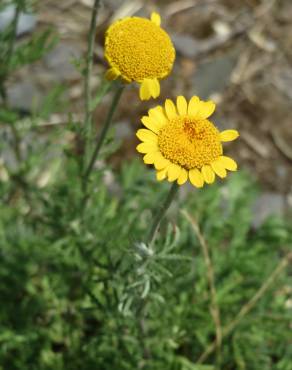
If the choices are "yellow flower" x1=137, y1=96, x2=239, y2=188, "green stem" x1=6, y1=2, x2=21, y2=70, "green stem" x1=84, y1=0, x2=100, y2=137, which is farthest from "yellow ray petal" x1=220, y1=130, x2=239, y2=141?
"green stem" x1=6, y1=2, x2=21, y2=70

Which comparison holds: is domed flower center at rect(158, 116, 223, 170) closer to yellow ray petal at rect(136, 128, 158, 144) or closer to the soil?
yellow ray petal at rect(136, 128, 158, 144)

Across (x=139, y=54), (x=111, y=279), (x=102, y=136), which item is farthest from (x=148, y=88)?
(x=111, y=279)

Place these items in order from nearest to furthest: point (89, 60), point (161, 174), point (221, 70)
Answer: point (161, 174) → point (89, 60) → point (221, 70)

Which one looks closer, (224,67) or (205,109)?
(205,109)

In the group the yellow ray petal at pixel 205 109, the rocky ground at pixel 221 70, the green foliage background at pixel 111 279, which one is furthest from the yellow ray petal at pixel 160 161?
the rocky ground at pixel 221 70

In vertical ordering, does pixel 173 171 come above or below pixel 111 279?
above

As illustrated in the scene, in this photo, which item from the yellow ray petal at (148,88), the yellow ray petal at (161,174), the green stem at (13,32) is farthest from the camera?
the green stem at (13,32)

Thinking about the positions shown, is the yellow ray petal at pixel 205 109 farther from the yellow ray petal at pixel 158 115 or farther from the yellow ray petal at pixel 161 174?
the yellow ray petal at pixel 161 174

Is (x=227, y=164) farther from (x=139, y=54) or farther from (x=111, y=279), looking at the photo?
(x=111, y=279)
